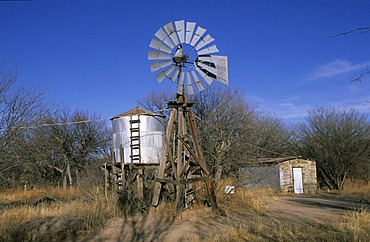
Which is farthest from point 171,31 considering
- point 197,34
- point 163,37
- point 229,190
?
point 229,190

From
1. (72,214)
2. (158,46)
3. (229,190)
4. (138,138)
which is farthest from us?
(138,138)

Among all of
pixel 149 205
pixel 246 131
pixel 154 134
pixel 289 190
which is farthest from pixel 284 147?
pixel 149 205

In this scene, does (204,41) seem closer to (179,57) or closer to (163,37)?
(179,57)

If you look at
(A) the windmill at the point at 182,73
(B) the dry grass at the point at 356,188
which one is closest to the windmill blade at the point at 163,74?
(A) the windmill at the point at 182,73

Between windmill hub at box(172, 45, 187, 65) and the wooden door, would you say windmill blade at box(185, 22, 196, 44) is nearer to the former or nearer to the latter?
windmill hub at box(172, 45, 187, 65)

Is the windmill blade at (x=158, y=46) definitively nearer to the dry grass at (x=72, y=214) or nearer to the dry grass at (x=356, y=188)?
the dry grass at (x=72, y=214)

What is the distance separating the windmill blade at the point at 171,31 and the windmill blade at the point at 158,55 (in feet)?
1.73

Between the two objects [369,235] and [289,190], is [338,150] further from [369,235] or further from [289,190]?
[369,235]

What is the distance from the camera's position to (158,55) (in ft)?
42.6

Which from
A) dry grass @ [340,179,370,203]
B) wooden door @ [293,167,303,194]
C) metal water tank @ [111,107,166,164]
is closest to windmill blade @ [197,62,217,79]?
metal water tank @ [111,107,166,164]

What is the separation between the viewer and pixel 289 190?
28.5m

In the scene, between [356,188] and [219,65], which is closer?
[219,65]

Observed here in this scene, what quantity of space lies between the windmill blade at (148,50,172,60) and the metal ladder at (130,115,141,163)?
12.9 feet

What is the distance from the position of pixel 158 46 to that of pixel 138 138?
4619mm
